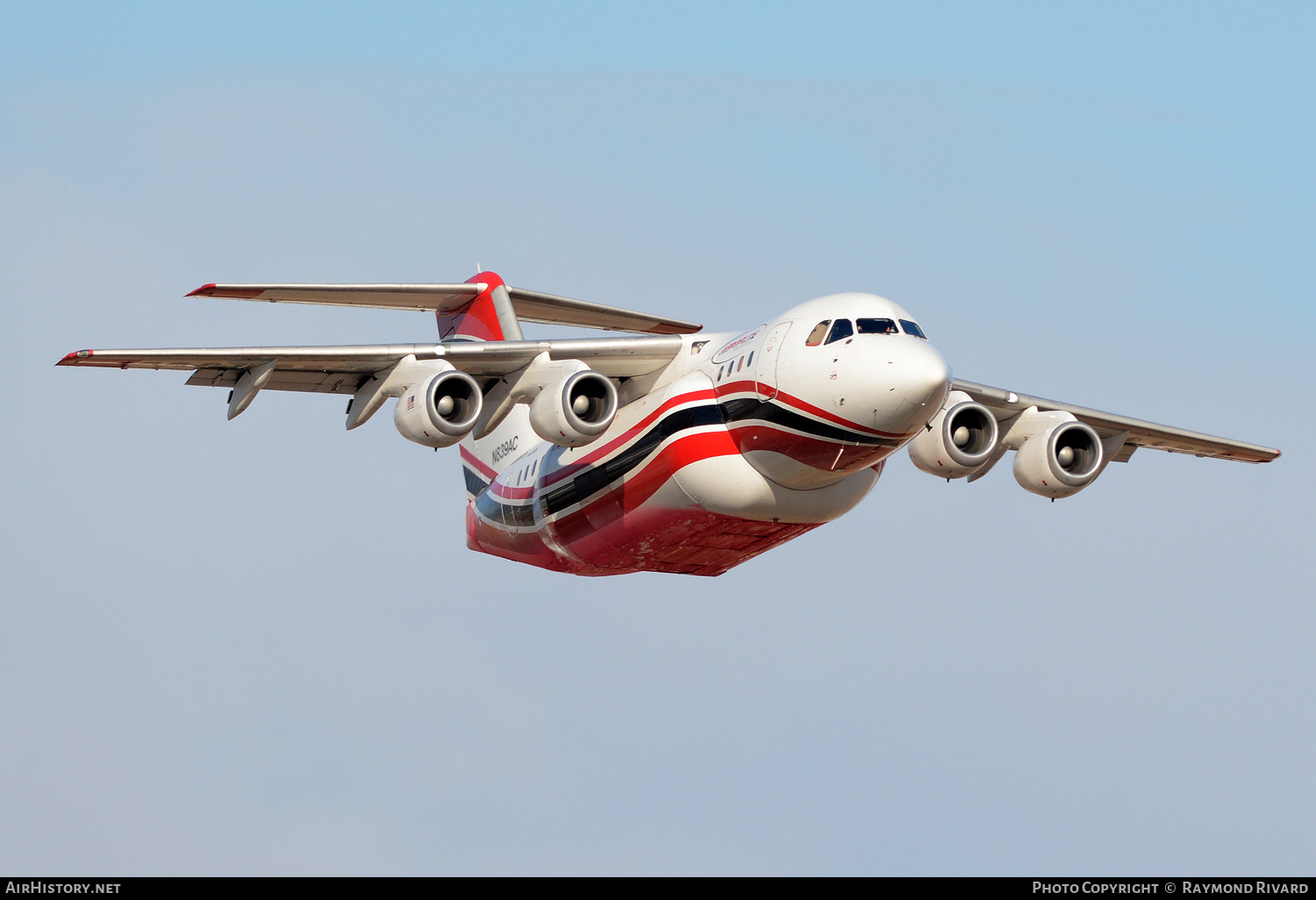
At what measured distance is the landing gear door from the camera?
17688mm

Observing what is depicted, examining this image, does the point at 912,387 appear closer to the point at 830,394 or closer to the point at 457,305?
the point at 830,394

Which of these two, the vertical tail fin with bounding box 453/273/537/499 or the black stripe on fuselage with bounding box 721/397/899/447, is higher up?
the vertical tail fin with bounding box 453/273/537/499

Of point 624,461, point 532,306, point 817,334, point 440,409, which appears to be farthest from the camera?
point 532,306

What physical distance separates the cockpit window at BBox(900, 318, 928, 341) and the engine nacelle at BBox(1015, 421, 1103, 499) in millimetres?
2933

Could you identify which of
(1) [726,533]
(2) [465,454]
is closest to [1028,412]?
(1) [726,533]

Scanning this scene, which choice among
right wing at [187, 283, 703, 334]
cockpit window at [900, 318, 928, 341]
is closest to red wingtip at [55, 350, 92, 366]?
right wing at [187, 283, 703, 334]

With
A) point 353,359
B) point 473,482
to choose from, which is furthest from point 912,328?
point 473,482

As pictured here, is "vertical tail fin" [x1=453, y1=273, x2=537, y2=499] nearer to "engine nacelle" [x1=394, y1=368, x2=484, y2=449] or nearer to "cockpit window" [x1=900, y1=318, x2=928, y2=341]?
"engine nacelle" [x1=394, y1=368, x2=484, y2=449]

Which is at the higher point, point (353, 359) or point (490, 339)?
point (490, 339)

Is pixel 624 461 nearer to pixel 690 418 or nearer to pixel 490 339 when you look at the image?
pixel 690 418

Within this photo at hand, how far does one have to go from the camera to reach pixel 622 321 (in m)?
22.9

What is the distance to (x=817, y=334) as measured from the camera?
17516 millimetres

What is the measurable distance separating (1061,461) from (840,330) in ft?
12.4
